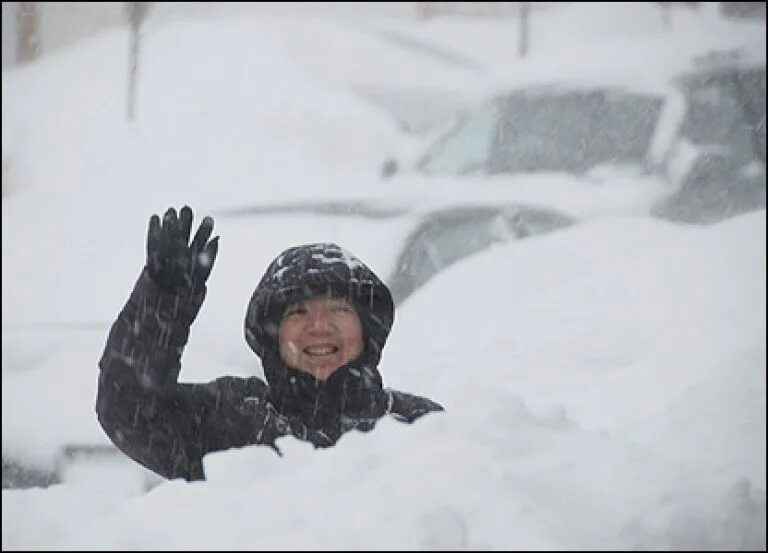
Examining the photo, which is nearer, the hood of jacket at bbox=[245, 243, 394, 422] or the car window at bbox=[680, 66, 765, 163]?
the hood of jacket at bbox=[245, 243, 394, 422]

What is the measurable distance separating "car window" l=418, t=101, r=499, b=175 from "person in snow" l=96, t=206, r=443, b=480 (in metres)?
3.89

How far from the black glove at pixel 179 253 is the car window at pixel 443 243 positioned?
258 centimetres

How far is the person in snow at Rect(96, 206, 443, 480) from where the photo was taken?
76.9 inches

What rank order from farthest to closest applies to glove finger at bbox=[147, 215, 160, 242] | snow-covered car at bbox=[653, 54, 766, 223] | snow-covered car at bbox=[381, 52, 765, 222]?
snow-covered car at bbox=[381, 52, 765, 222] < snow-covered car at bbox=[653, 54, 766, 223] < glove finger at bbox=[147, 215, 160, 242]

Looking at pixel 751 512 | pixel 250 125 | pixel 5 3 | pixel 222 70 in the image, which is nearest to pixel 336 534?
pixel 751 512

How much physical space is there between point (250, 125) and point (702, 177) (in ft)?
26.0

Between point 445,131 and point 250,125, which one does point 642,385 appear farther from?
point 250,125

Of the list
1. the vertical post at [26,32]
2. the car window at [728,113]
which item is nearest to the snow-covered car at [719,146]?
the car window at [728,113]

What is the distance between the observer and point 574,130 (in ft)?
19.9

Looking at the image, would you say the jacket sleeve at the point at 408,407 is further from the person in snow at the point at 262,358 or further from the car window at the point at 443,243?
the car window at the point at 443,243

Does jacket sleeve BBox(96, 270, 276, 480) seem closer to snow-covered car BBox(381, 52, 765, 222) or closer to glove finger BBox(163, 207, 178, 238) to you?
glove finger BBox(163, 207, 178, 238)

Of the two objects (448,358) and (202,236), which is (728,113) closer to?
(448,358)

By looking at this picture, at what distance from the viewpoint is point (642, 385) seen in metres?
3.43

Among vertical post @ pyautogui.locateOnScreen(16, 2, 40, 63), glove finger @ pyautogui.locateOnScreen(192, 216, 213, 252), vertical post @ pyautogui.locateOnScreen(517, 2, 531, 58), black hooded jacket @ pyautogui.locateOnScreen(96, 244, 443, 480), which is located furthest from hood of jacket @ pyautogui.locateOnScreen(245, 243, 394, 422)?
vertical post @ pyautogui.locateOnScreen(16, 2, 40, 63)
